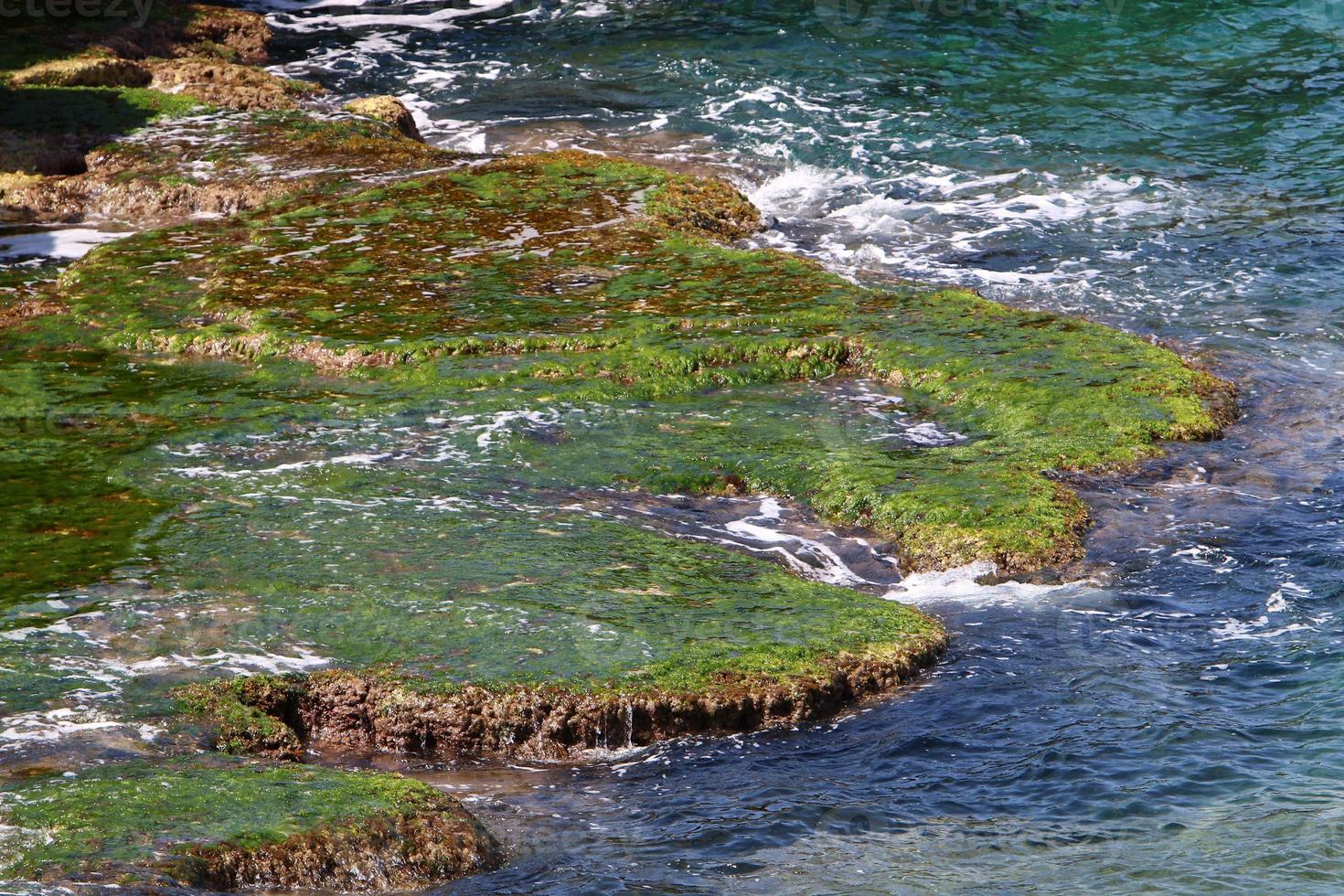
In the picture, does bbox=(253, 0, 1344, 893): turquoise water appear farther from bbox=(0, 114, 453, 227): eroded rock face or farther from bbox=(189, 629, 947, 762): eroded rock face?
bbox=(0, 114, 453, 227): eroded rock face

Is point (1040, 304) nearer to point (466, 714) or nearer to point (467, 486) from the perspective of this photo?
point (467, 486)

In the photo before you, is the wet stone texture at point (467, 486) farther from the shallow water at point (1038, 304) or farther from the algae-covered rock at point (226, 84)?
the algae-covered rock at point (226, 84)

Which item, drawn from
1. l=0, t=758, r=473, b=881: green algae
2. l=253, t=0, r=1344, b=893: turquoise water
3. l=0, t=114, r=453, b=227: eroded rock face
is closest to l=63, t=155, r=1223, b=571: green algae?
l=253, t=0, r=1344, b=893: turquoise water

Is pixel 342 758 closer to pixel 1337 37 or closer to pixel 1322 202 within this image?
pixel 1322 202

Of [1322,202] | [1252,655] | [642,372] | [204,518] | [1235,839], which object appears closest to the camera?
[1235,839]

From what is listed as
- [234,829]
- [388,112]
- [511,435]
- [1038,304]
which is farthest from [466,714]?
[388,112]

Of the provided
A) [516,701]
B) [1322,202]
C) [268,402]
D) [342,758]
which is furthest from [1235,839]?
[1322,202]
